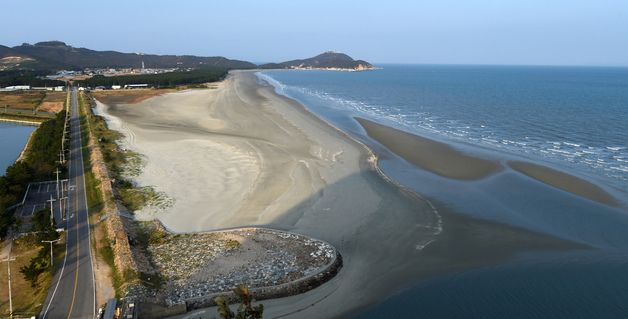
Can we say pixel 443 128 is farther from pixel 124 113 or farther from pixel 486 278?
pixel 124 113

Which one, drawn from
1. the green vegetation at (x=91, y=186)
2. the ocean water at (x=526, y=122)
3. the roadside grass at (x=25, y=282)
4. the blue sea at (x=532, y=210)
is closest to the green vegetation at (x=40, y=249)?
the roadside grass at (x=25, y=282)

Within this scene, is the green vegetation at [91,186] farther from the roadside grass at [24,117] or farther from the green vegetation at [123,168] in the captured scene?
the roadside grass at [24,117]

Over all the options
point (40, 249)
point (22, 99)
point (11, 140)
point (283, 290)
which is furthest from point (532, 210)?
point (22, 99)

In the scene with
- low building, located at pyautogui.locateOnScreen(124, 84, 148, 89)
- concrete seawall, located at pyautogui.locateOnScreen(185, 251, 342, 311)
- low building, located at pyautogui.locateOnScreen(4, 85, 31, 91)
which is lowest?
concrete seawall, located at pyautogui.locateOnScreen(185, 251, 342, 311)

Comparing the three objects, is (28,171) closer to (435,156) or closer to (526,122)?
(435,156)

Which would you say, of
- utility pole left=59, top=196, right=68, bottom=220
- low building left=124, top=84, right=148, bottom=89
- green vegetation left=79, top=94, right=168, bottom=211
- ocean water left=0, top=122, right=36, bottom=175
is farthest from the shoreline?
low building left=124, top=84, right=148, bottom=89

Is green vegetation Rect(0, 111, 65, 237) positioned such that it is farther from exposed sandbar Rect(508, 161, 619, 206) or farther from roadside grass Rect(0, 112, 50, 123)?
exposed sandbar Rect(508, 161, 619, 206)
